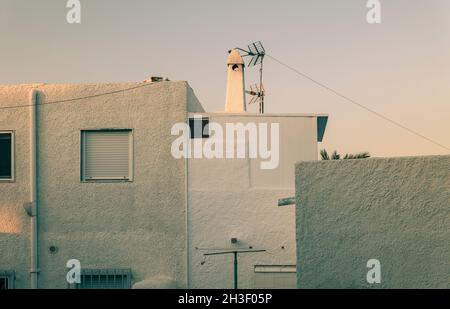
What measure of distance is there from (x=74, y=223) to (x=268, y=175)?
190 inches

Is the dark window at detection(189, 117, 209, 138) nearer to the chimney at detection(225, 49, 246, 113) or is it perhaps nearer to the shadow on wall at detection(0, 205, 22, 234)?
the shadow on wall at detection(0, 205, 22, 234)

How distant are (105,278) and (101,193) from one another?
6.66ft

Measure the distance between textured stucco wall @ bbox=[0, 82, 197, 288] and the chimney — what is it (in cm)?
581

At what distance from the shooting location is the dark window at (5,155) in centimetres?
1627

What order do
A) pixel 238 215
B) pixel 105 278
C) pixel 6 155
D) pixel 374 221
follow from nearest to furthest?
pixel 374 221
pixel 105 278
pixel 238 215
pixel 6 155

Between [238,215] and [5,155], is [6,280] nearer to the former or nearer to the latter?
[5,155]

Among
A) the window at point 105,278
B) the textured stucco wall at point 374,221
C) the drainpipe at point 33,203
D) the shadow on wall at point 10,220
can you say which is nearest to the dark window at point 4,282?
the drainpipe at point 33,203

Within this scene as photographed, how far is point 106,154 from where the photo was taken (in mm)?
16172

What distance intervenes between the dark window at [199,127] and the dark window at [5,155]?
4479mm

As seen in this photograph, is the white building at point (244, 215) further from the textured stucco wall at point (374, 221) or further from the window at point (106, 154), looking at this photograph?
the textured stucco wall at point (374, 221)

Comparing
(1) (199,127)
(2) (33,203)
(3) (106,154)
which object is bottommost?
(2) (33,203)

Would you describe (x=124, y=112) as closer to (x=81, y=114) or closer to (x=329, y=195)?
(x=81, y=114)

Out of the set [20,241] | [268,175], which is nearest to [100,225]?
[20,241]

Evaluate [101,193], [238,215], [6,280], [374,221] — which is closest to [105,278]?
[101,193]
